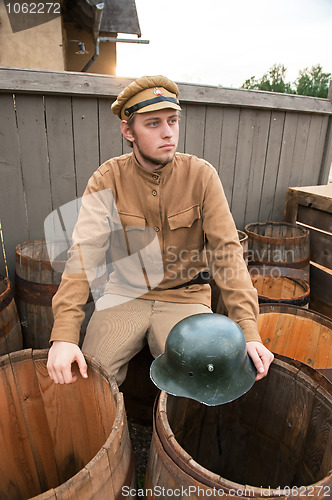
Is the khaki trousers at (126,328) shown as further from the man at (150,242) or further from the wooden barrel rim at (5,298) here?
the wooden barrel rim at (5,298)

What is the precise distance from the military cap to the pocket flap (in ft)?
2.00

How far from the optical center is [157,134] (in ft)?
6.36

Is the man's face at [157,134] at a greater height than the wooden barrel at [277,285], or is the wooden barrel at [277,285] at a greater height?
the man's face at [157,134]

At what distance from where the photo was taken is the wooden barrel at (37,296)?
8.02ft

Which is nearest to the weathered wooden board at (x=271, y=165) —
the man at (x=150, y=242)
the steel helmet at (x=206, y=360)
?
the man at (x=150, y=242)

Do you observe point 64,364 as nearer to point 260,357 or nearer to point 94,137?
point 260,357

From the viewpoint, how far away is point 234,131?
13.1 feet

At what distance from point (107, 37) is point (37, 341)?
8.55 meters

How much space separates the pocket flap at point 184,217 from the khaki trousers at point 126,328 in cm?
51

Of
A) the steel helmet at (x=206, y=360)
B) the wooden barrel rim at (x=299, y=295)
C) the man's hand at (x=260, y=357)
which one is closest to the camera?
the steel helmet at (x=206, y=360)

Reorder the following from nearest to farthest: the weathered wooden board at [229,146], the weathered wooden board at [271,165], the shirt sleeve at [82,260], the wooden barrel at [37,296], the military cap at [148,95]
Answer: the shirt sleeve at [82,260]
the military cap at [148,95]
the wooden barrel at [37,296]
the weathered wooden board at [229,146]
the weathered wooden board at [271,165]

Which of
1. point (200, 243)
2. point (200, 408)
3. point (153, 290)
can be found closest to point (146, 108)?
point (200, 243)

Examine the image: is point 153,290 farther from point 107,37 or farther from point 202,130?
point 107,37

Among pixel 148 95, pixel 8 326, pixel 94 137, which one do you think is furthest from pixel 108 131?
pixel 8 326
